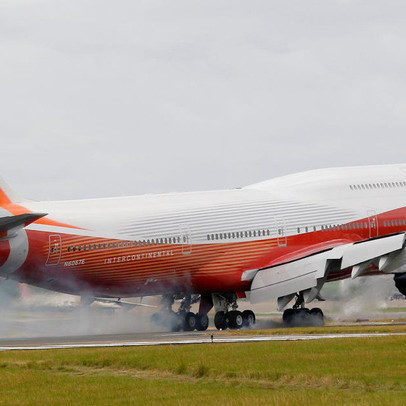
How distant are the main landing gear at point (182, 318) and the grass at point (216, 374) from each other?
18078 mm

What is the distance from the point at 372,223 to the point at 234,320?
936 centimetres

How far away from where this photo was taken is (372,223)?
53594 mm

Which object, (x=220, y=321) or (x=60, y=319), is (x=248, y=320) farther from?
(x=60, y=319)

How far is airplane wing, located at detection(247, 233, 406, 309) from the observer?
4859cm

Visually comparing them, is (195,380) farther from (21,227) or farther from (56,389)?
(21,227)

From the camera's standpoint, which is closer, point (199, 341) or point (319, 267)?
point (199, 341)

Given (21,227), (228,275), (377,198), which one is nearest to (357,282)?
(377,198)

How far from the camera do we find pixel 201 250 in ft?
164

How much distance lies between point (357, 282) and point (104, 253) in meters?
17.5

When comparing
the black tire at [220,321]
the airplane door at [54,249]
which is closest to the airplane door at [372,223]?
the black tire at [220,321]

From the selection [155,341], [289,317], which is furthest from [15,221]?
[289,317]

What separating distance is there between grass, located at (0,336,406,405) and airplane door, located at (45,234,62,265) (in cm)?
1103

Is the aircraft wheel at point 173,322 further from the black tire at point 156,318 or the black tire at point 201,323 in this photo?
the black tire at point 201,323

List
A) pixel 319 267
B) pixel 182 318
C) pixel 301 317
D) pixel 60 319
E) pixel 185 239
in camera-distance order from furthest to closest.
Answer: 1. pixel 60 319
2. pixel 182 318
3. pixel 301 317
4. pixel 319 267
5. pixel 185 239
